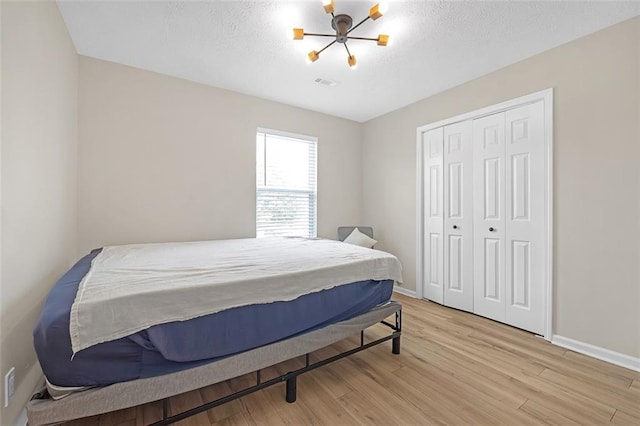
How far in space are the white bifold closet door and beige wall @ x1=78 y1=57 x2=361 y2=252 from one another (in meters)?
2.49

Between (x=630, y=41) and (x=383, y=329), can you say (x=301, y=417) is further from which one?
(x=630, y=41)

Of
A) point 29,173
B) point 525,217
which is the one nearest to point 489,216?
point 525,217

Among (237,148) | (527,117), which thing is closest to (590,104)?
(527,117)

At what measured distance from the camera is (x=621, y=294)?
6.95ft

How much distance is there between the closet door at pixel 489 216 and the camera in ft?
9.40

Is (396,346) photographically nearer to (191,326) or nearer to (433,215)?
(191,326)

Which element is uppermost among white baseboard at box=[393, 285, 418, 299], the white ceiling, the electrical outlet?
the white ceiling

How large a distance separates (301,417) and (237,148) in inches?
114

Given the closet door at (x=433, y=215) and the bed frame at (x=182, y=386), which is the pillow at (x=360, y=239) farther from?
the bed frame at (x=182, y=386)

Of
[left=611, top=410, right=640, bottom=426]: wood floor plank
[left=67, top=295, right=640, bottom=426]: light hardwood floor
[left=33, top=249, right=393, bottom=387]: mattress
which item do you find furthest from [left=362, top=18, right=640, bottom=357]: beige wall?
[left=33, top=249, right=393, bottom=387]: mattress

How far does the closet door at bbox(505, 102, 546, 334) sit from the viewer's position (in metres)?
2.57

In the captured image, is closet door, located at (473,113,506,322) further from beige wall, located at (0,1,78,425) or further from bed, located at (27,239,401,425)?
beige wall, located at (0,1,78,425)

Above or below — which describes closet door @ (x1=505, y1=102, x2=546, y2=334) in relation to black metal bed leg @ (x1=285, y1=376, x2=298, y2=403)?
above

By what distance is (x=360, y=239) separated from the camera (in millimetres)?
3924
